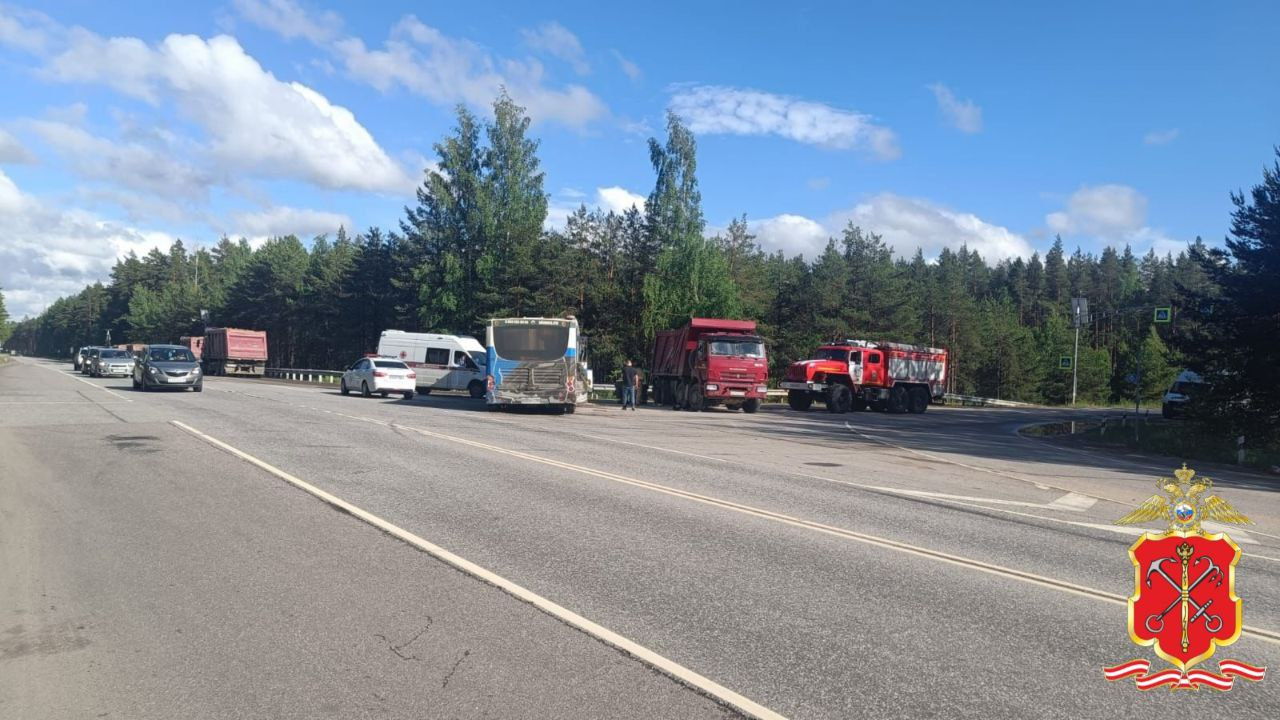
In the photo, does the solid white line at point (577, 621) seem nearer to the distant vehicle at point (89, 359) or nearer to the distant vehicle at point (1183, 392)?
the distant vehicle at point (1183, 392)

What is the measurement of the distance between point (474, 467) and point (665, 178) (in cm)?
4215

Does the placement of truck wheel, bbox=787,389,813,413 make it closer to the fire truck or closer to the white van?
the fire truck

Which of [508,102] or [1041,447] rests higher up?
[508,102]

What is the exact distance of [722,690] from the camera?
4.14 m

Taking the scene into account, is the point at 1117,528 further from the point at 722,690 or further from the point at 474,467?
the point at 474,467

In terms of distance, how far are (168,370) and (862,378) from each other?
89.4 feet

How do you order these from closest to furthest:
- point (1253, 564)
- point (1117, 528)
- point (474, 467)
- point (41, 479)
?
point (1253, 564) < point (1117, 528) < point (41, 479) < point (474, 467)

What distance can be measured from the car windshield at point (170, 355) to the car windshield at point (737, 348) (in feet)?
62.9

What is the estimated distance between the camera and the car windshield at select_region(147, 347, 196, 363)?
28938 millimetres

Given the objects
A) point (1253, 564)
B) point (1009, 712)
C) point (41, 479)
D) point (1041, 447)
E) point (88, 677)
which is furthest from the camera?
point (1041, 447)

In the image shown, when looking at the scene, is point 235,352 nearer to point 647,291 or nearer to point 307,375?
point 307,375

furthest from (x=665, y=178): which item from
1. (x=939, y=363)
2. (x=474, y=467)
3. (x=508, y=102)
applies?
(x=474, y=467)

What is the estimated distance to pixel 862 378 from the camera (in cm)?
3503

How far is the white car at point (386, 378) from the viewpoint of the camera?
32219 millimetres
